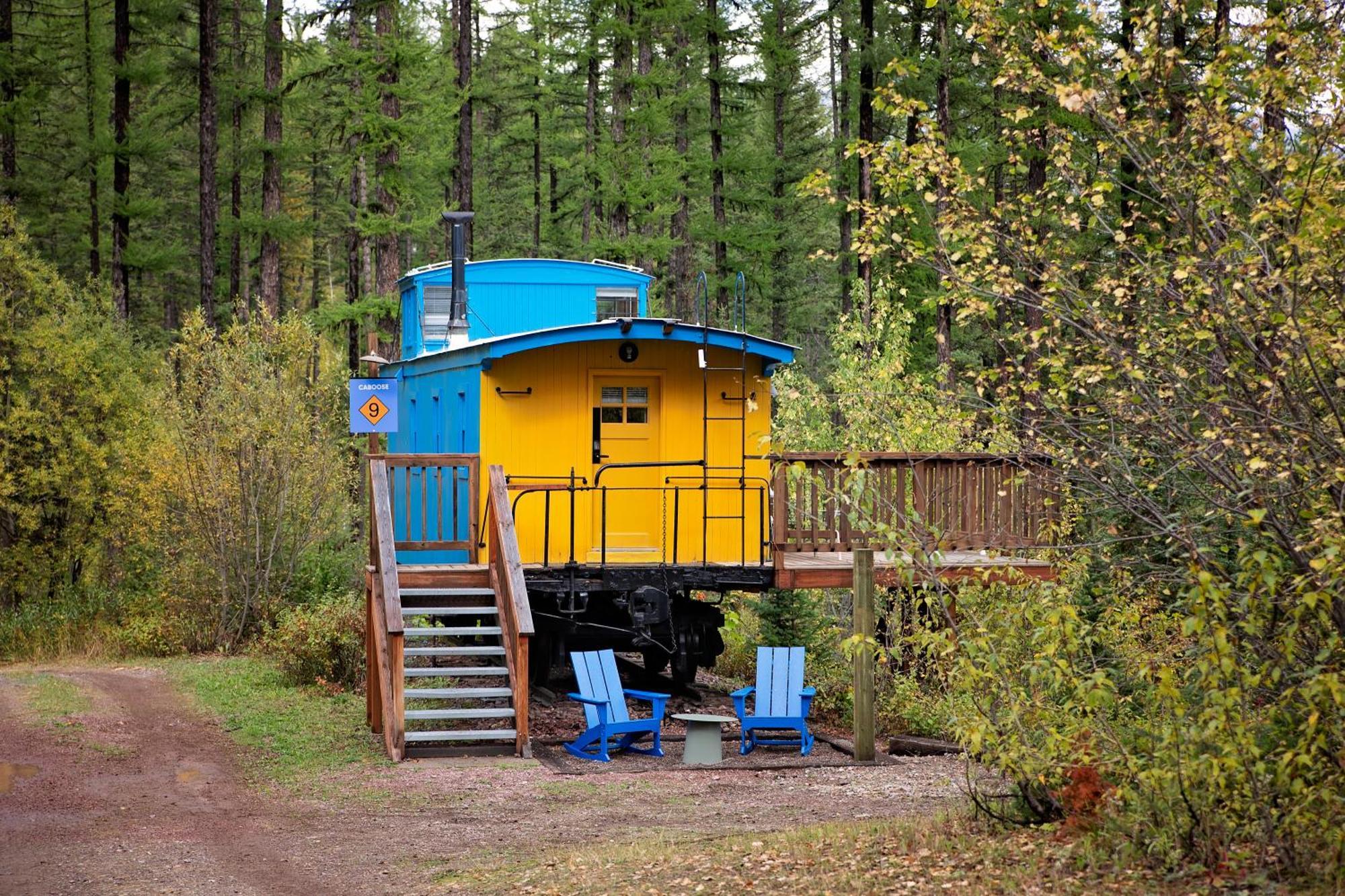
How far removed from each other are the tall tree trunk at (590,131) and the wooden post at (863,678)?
61.5 feet

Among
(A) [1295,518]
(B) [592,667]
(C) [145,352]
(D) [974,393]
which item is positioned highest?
(C) [145,352]

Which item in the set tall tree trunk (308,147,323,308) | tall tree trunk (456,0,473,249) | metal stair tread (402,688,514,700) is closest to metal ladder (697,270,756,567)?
metal stair tread (402,688,514,700)

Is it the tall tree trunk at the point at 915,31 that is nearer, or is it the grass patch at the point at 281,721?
the grass patch at the point at 281,721

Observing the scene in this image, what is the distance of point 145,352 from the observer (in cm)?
2556

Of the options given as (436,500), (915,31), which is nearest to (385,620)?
(436,500)

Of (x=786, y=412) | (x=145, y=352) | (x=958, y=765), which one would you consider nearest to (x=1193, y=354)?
(x=958, y=765)

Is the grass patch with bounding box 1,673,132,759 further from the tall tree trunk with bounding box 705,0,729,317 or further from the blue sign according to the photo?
the tall tree trunk with bounding box 705,0,729,317

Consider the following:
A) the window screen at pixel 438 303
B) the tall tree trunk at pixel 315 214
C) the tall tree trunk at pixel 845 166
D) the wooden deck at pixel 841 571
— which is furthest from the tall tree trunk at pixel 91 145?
the wooden deck at pixel 841 571

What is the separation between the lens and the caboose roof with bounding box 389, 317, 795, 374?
556 inches

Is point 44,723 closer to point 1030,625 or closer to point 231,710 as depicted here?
point 231,710

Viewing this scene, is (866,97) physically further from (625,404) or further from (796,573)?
(796,573)

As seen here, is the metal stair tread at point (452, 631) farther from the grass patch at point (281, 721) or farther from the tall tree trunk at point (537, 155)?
the tall tree trunk at point (537, 155)

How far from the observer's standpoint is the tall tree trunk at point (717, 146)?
107 feet

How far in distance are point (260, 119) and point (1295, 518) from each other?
37.0 meters
